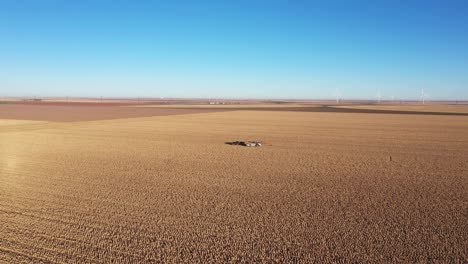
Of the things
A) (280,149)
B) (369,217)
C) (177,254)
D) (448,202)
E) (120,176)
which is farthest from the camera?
(280,149)

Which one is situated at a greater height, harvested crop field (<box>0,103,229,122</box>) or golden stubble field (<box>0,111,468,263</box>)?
harvested crop field (<box>0,103,229,122</box>)

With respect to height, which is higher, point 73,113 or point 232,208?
point 73,113

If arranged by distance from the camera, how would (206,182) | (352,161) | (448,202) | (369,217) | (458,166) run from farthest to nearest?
1. (352,161)
2. (458,166)
3. (206,182)
4. (448,202)
5. (369,217)

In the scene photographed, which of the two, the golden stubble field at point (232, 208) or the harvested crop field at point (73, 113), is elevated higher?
the harvested crop field at point (73, 113)

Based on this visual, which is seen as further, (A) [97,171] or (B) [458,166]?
(B) [458,166]

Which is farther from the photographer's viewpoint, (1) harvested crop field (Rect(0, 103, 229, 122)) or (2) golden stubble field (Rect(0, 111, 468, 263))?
(1) harvested crop field (Rect(0, 103, 229, 122))

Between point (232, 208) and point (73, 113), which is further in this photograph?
point (73, 113)

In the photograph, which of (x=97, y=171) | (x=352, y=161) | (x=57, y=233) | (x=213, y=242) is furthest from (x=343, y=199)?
(x=97, y=171)

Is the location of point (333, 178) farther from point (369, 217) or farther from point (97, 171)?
point (97, 171)
